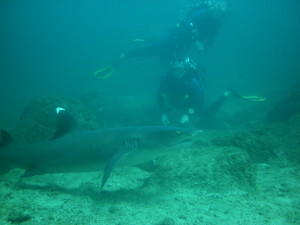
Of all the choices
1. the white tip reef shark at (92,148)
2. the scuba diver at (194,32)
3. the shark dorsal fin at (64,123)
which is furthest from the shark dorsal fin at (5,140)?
the scuba diver at (194,32)

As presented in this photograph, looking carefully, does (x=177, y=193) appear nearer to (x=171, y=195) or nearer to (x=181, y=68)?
(x=171, y=195)

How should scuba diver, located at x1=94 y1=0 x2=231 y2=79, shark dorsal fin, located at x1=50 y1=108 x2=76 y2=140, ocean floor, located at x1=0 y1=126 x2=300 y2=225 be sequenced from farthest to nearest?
scuba diver, located at x1=94 y1=0 x2=231 y2=79
shark dorsal fin, located at x1=50 y1=108 x2=76 y2=140
ocean floor, located at x1=0 y1=126 x2=300 y2=225

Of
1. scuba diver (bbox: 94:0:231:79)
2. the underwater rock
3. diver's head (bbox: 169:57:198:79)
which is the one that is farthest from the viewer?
scuba diver (bbox: 94:0:231:79)

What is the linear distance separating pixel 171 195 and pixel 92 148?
1.88 metres

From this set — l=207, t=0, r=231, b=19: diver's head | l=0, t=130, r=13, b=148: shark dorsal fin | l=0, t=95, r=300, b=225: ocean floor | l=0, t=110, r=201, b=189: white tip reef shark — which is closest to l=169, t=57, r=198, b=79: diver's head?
l=207, t=0, r=231, b=19: diver's head

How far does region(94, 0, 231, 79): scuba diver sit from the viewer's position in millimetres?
13867

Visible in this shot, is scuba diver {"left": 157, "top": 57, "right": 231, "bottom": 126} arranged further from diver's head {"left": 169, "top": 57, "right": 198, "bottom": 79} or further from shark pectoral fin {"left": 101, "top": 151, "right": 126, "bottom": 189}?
shark pectoral fin {"left": 101, "top": 151, "right": 126, "bottom": 189}

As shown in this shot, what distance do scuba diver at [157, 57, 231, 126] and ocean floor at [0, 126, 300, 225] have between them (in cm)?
637

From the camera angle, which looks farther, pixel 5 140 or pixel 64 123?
pixel 5 140

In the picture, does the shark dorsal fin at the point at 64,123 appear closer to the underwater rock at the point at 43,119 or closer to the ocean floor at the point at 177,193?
the ocean floor at the point at 177,193

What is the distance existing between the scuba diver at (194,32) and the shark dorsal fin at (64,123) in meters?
9.18

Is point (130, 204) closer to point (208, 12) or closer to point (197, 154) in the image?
point (197, 154)

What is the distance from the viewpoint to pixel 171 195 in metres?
4.11

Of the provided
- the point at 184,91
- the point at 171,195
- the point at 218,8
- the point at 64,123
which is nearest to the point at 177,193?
the point at 171,195
